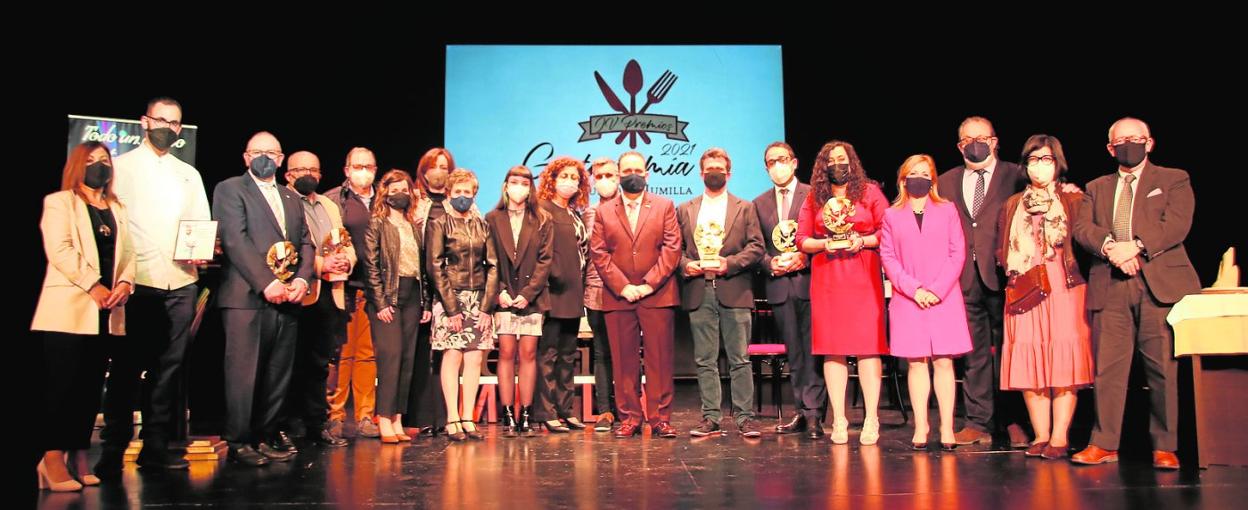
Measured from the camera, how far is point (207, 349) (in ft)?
26.6

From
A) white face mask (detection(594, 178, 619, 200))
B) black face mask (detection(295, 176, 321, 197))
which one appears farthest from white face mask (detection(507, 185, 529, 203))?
black face mask (detection(295, 176, 321, 197))

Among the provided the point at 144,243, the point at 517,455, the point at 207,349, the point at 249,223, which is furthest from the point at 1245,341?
the point at 207,349

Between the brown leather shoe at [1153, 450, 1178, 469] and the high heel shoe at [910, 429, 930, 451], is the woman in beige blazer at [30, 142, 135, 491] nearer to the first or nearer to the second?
the high heel shoe at [910, 429, 930, 451]

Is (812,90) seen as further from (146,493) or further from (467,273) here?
(146,493)

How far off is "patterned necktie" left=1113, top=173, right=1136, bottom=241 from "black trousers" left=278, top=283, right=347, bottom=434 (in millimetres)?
4164

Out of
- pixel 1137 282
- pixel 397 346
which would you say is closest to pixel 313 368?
pixel 397 346

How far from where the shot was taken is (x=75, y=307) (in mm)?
4008

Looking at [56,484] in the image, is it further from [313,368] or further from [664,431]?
[664,431]

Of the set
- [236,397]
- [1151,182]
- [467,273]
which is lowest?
[236,397]

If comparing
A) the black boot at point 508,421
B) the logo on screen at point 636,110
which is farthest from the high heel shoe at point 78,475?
the logo on screen at point 636,110

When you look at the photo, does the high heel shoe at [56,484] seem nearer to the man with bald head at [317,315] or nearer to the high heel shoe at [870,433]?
the man with bald head at [317,315]

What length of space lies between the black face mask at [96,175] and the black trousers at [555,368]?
8.46 ft

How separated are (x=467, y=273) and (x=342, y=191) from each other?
1218 mm

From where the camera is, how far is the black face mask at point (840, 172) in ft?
17.3
